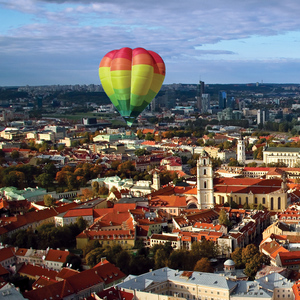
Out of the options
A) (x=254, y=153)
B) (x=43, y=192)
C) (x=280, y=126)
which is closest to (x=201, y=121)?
(x=280, y=126)

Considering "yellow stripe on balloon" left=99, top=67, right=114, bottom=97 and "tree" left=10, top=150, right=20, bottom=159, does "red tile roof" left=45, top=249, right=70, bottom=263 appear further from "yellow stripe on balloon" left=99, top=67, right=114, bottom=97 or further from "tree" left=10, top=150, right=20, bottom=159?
"tree" left=10, top=150, right=20, bottom=159

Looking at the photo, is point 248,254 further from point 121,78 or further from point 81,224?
point 81,224

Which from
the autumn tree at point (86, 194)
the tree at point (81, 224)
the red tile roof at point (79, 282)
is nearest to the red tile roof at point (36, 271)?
the red tile roof at point (79, 282)

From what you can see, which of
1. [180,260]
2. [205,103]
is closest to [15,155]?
[180,260]

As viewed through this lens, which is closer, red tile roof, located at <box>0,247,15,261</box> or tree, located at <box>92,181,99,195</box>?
red tile roof, located at <box>0,247,15,261</box>

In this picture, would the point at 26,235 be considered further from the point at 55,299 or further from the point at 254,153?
the point at 254,153

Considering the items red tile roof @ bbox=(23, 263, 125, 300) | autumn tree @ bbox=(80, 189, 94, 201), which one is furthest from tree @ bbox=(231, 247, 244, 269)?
autumn tree @ bbox=(80, 189, 94, 201)

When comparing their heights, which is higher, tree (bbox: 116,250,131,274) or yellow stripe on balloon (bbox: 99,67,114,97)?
yellow stripe on balloon (bbox: 99,67,114,97)
